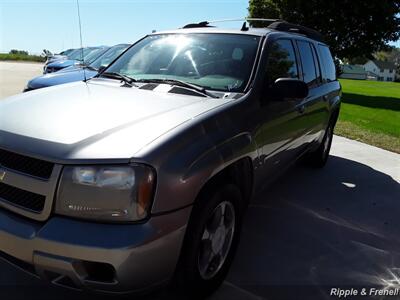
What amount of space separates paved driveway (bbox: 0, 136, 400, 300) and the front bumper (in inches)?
27.7

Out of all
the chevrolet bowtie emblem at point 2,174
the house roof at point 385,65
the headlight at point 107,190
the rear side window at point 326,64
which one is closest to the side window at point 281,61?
the rear side window at point 326,64

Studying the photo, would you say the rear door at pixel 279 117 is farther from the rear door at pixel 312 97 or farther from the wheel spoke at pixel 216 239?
the wheel spoke at pixel 216 239

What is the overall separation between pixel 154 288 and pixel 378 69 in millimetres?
127263

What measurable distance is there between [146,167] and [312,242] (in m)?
2.29

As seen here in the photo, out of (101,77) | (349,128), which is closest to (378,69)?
(349,128)

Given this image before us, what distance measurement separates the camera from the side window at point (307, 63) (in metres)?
4.77

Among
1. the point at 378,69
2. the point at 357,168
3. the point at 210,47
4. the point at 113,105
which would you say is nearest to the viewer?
the point at 113,105

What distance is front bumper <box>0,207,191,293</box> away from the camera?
2.19 meters

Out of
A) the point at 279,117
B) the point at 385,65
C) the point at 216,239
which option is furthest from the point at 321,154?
the point at 385,65

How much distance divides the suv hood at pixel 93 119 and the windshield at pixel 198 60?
371 mm

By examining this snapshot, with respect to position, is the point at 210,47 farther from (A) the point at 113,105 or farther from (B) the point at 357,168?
(B) the point at 357,168

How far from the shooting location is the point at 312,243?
398 centimetres

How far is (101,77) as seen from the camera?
4.12m

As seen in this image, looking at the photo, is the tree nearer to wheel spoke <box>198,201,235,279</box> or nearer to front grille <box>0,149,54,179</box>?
wheel spoke <box>198,201,235,279</box>
